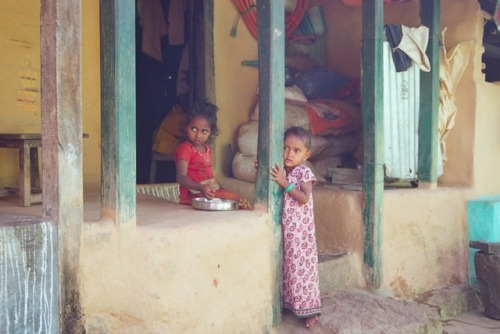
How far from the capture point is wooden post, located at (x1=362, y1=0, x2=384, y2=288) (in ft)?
13.6

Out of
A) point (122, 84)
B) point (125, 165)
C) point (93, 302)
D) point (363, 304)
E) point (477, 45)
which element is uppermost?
point (477, 45)

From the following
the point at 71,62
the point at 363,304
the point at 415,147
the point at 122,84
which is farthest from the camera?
the point at 415,147

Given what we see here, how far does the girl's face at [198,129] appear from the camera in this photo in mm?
4023

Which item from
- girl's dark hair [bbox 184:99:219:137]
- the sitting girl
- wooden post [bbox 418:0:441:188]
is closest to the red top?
the sitting girl

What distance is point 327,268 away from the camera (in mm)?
4020

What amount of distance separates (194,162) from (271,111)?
38.7 inches

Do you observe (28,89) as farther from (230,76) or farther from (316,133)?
(316,133)

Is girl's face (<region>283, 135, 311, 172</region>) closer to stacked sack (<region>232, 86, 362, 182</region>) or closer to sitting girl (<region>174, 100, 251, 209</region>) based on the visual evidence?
sitting girl (<region>174, 100, 251, 209</region>)

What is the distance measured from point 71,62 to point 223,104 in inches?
112

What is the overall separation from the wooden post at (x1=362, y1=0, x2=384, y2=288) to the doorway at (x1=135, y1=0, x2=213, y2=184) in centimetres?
161

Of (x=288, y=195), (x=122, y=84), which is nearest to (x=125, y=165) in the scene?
(x=122, y=84)

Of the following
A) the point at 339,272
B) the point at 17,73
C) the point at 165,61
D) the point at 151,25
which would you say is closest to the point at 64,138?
the point at 17,73

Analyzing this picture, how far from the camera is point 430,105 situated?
16.1 feet

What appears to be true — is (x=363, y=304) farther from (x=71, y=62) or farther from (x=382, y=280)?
(x=71, y=62)
